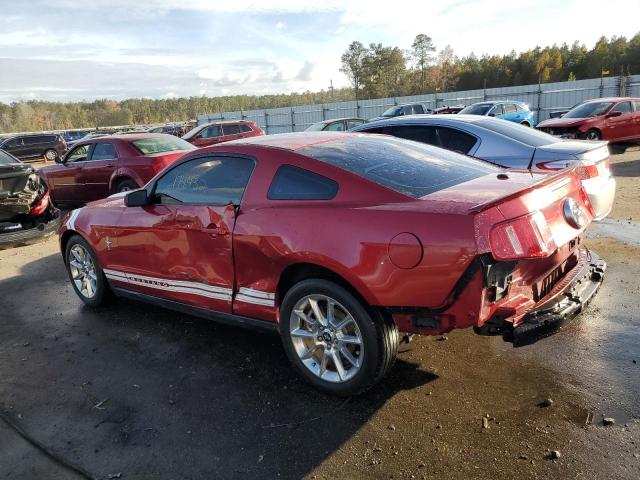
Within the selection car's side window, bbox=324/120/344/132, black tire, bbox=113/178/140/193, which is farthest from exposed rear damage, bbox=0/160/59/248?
car's side window, bbox=324/120/344/132

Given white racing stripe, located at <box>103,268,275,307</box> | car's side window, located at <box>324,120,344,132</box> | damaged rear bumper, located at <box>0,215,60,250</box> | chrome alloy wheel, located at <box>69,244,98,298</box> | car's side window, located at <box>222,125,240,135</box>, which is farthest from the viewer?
car's side window, located at <box>222,125,240,135</box>

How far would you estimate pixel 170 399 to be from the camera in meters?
3.29

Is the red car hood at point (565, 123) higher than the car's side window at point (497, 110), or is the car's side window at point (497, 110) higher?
the car's side window at point (497, 110)

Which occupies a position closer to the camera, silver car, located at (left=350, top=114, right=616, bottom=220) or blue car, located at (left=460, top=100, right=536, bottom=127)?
silver car, located at (left=350, top=114, right=616, bottom=220)

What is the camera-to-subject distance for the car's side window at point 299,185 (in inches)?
122

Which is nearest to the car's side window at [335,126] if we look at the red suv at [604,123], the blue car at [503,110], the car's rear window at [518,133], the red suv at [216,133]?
the red suv at [216,133]

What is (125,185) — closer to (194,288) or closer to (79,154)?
(79,154)

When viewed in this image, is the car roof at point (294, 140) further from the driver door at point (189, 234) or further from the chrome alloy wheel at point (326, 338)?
the chrome alloy wheel at point (326, 338)

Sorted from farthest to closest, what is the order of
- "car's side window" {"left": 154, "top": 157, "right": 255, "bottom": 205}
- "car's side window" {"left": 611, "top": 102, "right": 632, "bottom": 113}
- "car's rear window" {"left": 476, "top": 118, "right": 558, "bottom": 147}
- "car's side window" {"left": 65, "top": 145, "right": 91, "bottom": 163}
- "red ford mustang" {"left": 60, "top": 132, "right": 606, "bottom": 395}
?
1. "car's side window" {"left": 611, "top": 102, "right": 632, "bottom": 113}
2. "car's side window" {"left": 65, "top": 145, "right": 91, "bottom": 163}
3. "car's rear window" {"left": 476, "top": 118, "right": 558, "bottom": 147}
4. "car's side window" {"left": 154, "top": 157, "right": 255, "bottom": 205}
5. "red ford mustang" {"left": 60, "top": 132, "right": 606, "bottom": 395}

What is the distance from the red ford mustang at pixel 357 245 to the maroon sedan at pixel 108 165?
537 cm

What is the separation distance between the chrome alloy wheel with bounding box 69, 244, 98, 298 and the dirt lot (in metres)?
0.66

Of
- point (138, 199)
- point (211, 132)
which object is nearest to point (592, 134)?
point (211, 132)

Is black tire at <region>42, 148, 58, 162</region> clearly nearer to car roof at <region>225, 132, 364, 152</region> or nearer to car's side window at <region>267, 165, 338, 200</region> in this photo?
car roof at <region>225, 132, 364, 152</region>

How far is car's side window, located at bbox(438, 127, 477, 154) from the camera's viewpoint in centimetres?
585
